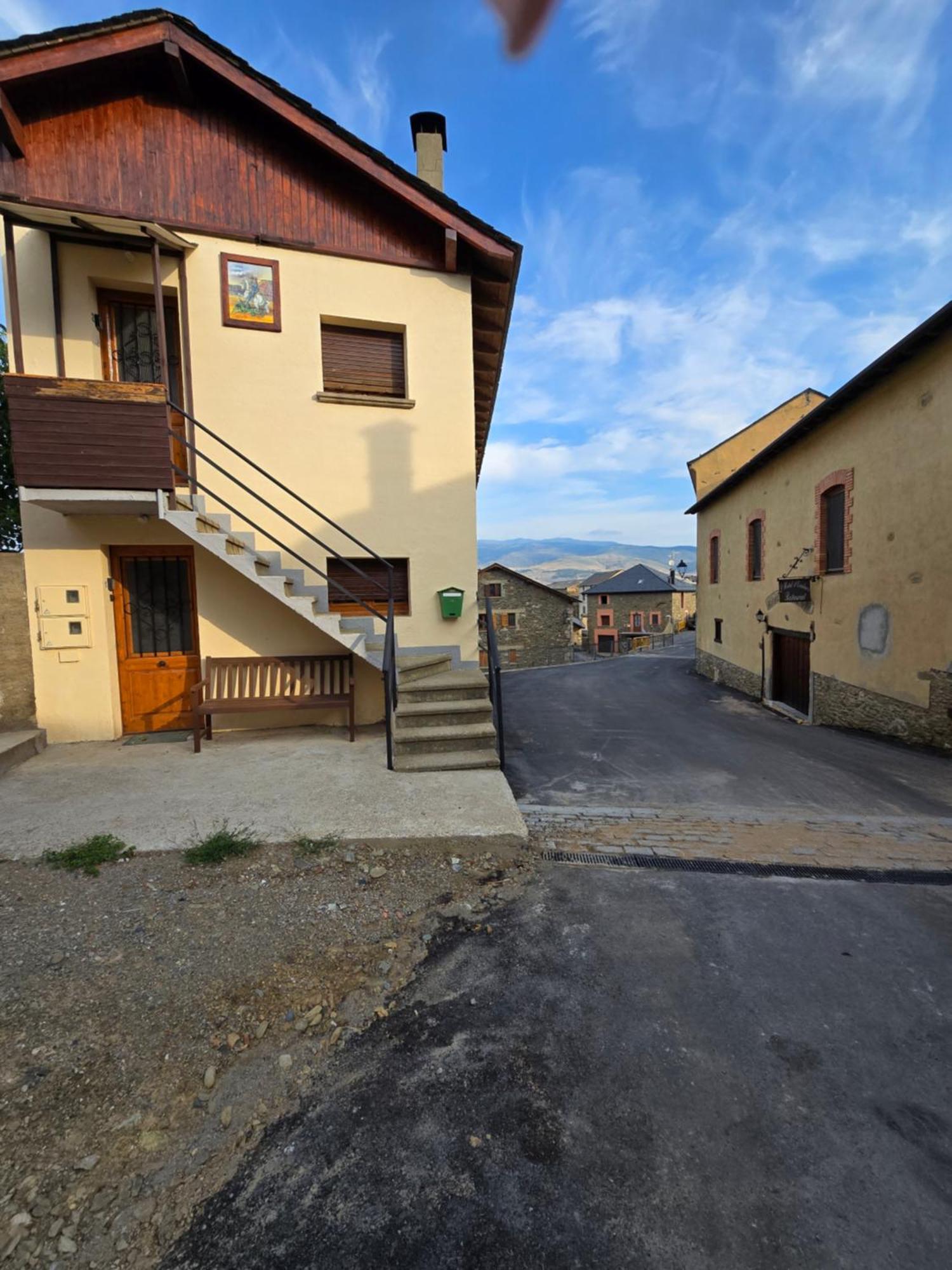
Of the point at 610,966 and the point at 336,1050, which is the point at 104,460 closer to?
the point at 336,1050

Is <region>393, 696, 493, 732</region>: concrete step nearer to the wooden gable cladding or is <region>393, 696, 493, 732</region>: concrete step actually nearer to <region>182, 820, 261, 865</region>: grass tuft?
<region>182, 820, 261, 865</region>: grass tuft

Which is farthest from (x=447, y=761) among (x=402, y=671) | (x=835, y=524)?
(x=835, y=524)

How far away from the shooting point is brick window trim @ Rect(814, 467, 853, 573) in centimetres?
1045

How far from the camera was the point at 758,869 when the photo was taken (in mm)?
3941

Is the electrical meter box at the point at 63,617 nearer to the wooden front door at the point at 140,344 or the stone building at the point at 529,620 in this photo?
the wooden front door at the point at 140,344

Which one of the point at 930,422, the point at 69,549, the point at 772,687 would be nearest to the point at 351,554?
the point at 69,549

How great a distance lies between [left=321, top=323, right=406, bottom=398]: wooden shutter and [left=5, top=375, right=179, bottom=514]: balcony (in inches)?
93.3

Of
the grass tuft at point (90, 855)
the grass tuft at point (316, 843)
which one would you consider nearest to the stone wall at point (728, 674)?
the grass tuft at point (316, 843)

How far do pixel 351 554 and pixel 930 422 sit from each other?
917 cm

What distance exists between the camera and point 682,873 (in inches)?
152

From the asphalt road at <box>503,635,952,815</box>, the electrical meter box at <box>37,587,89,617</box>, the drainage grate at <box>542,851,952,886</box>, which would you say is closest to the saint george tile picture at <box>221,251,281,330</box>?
the electrical meter box at <box>37,587,89,617</box>

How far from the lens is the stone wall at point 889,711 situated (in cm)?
818

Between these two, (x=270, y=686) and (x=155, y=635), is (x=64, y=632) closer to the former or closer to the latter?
(x=155, y=635)

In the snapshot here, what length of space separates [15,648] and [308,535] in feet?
12.2
